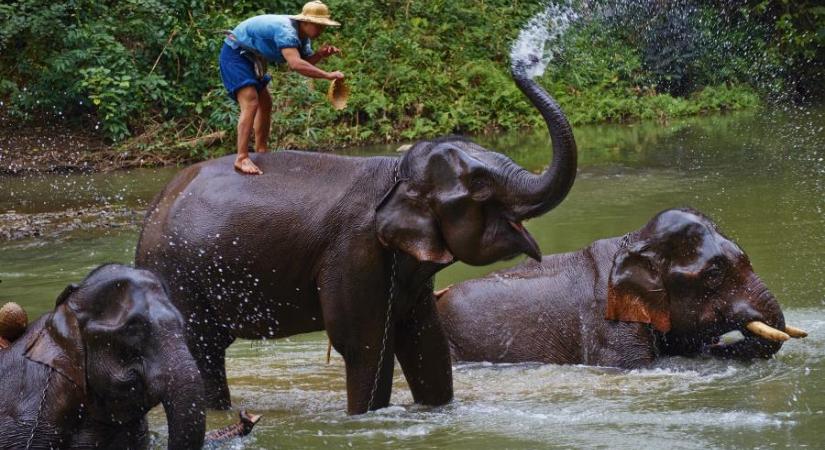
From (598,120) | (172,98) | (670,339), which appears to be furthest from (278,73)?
(670,339)

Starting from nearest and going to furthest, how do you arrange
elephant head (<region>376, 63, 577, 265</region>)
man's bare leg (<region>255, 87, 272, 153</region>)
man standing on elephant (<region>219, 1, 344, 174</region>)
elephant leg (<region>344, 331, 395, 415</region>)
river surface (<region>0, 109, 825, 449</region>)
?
river surface (<region>0, 109, 825, 449</region>), elephant head (<region>376, 63, 577, 265</region>), elephant leg (<region>344, 331, 395, 415</region>), man standing on elephant (<region>219, 1, 344, 174</region>), man's bare leg (<region>255, 87, 272, 153</region>)

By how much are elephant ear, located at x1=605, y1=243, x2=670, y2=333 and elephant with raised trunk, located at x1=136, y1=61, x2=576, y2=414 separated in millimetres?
1434

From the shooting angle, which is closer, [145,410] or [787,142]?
[145,410]

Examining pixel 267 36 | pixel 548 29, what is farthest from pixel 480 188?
pixel 548 29

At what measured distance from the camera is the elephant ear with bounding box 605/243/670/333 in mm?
8836

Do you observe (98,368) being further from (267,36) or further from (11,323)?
(267,36)

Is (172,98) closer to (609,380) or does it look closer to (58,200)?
(58,200)

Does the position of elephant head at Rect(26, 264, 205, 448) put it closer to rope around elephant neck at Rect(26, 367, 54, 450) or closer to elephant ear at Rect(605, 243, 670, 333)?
rope around elephant neck at Rect(26, 367, 54, 450)

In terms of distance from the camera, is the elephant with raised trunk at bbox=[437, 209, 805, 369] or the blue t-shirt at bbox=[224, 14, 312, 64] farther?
the blue t-shirt at bbox=[224, 14, 312, 64]

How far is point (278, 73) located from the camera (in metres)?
22.8

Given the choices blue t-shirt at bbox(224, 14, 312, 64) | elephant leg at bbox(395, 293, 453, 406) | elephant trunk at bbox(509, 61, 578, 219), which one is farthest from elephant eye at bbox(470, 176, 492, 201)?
blue t-shirt at bbox(224, 14, 312, 64)

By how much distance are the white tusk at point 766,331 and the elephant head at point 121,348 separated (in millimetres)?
4066

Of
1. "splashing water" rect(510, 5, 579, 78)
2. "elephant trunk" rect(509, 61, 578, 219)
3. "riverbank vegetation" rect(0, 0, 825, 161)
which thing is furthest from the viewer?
"splashing water" rect(510, 5, 579, 78)

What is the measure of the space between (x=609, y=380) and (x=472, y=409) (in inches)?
44.2
